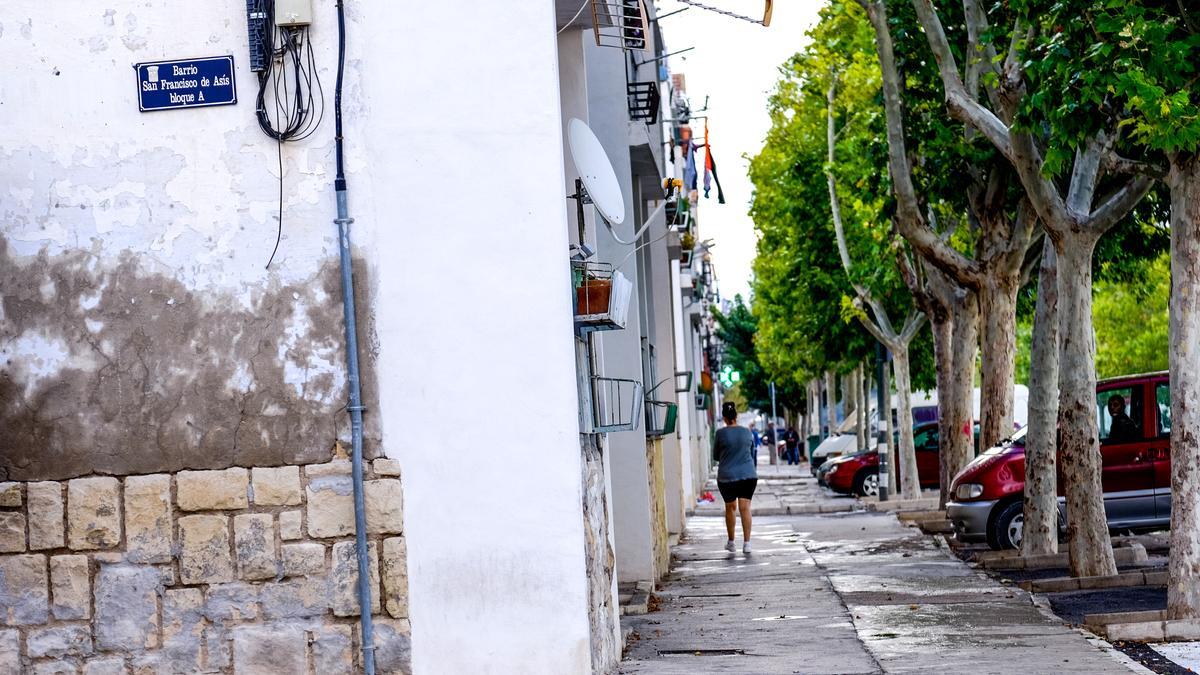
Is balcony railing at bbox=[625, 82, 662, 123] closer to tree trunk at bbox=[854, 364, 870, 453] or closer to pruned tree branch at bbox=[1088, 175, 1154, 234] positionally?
pruned tree branch at bbox=[1088, 175, 1154, 234]

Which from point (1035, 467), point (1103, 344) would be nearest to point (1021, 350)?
point (1103, 344)

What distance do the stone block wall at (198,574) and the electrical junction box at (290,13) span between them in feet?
7.93

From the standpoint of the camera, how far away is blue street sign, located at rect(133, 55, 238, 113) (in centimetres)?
885

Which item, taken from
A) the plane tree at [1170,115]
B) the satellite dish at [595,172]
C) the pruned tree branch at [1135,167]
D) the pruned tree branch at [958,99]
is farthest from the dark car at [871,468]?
the satellite dish at [595,172]

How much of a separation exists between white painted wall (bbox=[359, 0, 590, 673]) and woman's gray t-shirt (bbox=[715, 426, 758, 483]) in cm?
1181

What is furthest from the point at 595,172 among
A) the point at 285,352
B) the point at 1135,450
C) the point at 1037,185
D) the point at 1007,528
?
the point at 1007,528

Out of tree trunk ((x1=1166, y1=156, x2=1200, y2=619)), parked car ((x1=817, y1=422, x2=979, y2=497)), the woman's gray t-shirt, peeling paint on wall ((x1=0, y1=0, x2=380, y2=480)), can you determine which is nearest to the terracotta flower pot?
peeling paint on wall ((x1=0, y1=0, x2=380, y2=480))

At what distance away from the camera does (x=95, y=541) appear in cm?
868

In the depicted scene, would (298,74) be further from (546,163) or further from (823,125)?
(823,125)

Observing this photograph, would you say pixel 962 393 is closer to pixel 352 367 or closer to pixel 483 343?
pixel 483 343

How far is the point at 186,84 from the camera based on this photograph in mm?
8859

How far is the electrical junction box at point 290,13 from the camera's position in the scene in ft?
28.6

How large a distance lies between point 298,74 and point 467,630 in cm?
318

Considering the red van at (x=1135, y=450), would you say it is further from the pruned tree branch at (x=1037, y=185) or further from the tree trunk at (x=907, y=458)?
the tree trunk at (x=907, y=458)
